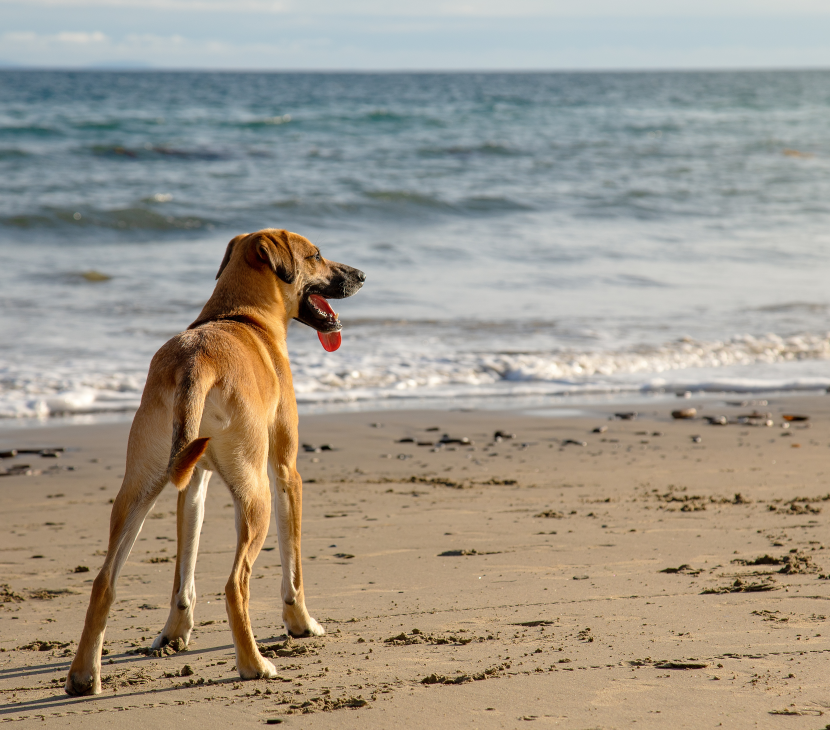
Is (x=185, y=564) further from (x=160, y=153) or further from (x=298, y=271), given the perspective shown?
(x=160, y=153)

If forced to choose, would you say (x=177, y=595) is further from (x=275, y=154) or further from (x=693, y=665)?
(x=275, y=154)

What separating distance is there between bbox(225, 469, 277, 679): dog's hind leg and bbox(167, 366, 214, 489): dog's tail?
298 millimetres

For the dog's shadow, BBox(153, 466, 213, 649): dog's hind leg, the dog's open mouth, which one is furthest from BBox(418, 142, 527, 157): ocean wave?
the dog's shadow

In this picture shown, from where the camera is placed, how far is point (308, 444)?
636 centimetres

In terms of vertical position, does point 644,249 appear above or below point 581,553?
above

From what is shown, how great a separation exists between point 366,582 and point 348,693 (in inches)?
44.5

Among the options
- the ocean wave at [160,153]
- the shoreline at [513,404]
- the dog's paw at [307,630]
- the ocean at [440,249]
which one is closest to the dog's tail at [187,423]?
the dog's paw at [307,630]

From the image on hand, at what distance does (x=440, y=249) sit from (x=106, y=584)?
12.8 meters

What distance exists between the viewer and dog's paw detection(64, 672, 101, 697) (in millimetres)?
2857

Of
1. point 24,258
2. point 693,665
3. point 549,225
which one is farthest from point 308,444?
point 549,225

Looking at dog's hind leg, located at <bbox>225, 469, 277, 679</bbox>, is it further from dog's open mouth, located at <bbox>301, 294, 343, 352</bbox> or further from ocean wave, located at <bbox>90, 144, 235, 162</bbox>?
ocean wave, located at <bbox>90, 144, 235, 162</bbox>

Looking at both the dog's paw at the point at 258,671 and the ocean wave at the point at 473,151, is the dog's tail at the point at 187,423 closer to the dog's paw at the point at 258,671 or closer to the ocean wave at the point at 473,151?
the dog's paw at the point at 258,671

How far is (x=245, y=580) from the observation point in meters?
2.99

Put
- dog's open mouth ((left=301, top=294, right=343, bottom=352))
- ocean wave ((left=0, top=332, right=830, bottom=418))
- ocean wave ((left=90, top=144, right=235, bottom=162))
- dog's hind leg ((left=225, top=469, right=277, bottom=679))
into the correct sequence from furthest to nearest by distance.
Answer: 1. ocean wave ((left=90, top=144, right=235, bottom=162))
2. ocean wave ((left=0, top=332, right=830, bottom=418))
3. dog's open mouth ((left=301, top=294, right=343, bottom=352))
4. dog's hind leg ((left=225, top=469, right=277, bottom=679))
